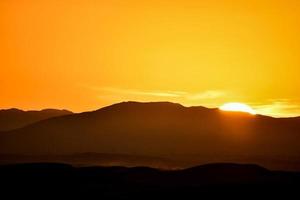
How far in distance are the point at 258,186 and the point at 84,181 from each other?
67.3 ft

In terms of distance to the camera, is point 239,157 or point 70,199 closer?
point 70,199

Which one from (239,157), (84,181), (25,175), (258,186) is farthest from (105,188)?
(239,157)

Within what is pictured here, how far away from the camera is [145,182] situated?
241 ft

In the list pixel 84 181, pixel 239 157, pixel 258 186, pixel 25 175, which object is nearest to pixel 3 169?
pixel 25 175

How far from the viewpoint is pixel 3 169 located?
7731 centimetres

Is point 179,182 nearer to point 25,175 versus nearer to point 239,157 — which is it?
point 25,175

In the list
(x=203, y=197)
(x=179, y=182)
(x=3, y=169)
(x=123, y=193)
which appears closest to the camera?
(x=203, y=197)

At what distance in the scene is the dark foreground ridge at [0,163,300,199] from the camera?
61.1 meters

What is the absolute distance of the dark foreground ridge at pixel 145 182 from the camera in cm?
6106

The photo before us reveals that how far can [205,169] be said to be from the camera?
256 feet

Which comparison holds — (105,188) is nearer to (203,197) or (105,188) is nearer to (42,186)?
(42,186)

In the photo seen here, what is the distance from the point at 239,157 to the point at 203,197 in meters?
138

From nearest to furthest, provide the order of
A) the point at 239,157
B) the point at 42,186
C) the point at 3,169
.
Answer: the point at 42,186 < the point at 3,169 < the point at 239,157

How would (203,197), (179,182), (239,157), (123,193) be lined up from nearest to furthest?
(203,197) → (123,193) → (179,182) → (239,157)
